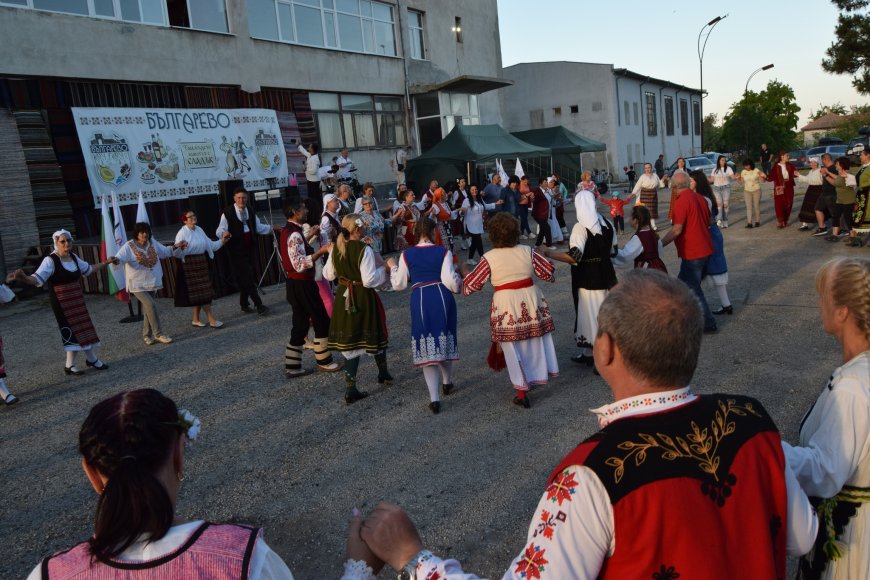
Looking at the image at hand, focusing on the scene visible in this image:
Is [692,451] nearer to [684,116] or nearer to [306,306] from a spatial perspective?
[306,306]

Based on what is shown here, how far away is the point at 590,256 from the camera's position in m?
6.47

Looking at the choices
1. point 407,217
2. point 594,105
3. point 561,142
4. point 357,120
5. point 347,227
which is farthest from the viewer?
point 594,105

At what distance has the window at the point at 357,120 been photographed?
22312 mm

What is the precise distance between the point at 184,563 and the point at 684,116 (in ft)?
193

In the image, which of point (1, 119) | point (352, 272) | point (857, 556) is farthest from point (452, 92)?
point (857, 556)

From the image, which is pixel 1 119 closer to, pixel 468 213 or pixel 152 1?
pixel 152 1

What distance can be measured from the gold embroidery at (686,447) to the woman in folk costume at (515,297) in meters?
4.09

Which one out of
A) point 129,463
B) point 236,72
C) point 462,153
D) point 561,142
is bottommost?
point 129,463

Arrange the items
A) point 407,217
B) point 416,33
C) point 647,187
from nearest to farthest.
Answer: point 407,217 → point 647,187 → point 416,33

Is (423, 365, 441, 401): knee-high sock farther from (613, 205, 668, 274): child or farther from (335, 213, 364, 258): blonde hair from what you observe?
(613, 205, 668, 274): child

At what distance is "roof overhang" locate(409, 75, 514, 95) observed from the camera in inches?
994

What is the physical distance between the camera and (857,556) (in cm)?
201

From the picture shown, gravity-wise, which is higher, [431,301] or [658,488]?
[658,488]

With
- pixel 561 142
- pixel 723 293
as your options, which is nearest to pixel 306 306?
pixel 723 293
